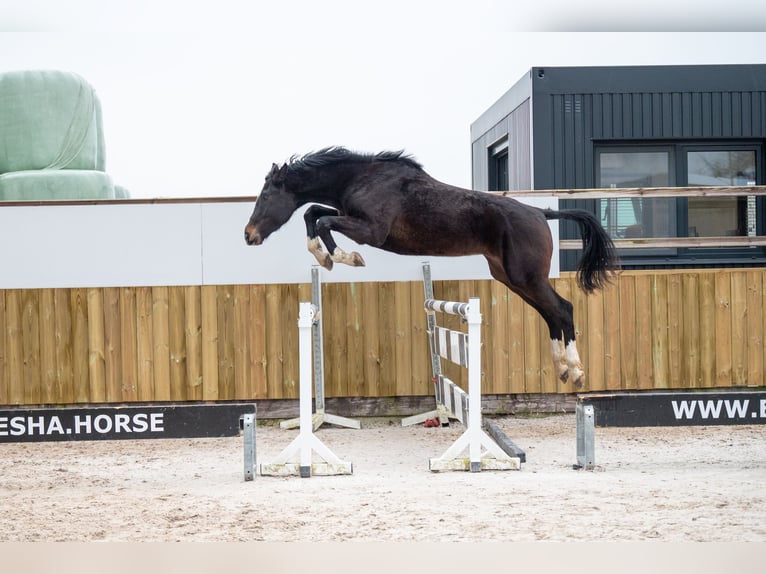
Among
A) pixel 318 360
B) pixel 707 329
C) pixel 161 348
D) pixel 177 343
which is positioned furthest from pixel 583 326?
pixel 161 348

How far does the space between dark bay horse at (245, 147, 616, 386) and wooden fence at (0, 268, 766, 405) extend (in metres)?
3.09

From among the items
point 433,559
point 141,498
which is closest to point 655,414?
point 433,559

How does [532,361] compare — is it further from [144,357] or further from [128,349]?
[128,349]

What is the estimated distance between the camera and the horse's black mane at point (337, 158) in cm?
415

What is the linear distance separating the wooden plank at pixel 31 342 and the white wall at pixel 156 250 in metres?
0.36

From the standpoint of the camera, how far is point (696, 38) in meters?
4.09

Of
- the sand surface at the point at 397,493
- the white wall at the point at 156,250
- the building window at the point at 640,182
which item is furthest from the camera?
the building window at the point at 640,182

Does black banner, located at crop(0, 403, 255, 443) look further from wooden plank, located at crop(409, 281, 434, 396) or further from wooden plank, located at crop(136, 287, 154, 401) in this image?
wooden plank, located at crop(409, 281, 434, 396)

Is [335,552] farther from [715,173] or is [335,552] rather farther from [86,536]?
[715,173]

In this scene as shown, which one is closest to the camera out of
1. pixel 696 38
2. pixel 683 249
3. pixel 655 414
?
pixel 696 38

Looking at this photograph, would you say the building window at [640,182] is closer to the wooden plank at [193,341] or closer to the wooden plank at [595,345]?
the wooden plank at [595,345]

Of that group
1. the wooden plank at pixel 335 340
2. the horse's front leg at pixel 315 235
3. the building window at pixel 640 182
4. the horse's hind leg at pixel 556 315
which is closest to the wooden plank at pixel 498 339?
the wooden plank at pixel 335 340

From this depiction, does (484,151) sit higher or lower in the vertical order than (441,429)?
higher

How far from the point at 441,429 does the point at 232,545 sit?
3.87m
